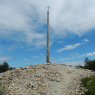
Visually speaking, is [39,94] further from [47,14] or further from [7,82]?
[47,14]

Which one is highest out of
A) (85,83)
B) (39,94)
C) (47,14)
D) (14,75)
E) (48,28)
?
(47,14)

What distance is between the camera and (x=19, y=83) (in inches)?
531

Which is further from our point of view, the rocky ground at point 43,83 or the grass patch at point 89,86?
the rocky ground at point 43,83

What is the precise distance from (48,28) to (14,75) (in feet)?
35.6

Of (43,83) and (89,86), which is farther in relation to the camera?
(43,83)

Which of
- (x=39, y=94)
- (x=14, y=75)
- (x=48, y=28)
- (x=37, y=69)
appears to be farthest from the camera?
(x=48, y=28)

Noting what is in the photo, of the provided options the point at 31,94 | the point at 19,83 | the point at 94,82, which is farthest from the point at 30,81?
the point at 94,82

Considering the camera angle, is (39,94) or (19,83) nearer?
(39,94)

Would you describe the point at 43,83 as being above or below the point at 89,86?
above

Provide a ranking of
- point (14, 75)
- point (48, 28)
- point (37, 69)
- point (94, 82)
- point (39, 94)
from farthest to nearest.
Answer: point (48, 28) → point (37, 69) → point (14, 75) → point (94, 82) → point (39, 94)

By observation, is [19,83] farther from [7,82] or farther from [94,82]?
[94,82]

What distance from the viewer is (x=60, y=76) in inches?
617

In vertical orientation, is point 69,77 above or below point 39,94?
above

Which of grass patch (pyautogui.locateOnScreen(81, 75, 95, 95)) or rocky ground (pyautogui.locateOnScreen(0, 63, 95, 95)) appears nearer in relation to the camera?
grass patch (pyautogui.locateOnScreen(81, 75, 95, 95))
